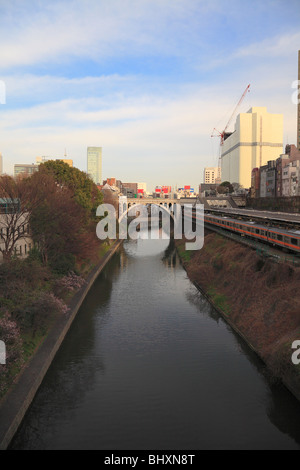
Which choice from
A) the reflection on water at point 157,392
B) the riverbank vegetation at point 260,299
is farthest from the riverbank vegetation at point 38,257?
the riverbank vegetation at point 260,299

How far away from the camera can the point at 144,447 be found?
1089cm

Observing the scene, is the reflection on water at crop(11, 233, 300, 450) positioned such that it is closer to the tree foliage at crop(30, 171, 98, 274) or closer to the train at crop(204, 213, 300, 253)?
the tree foliage at crop(30, 171, 98, 274)

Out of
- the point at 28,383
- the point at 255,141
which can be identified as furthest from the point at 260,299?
the point at 255,141

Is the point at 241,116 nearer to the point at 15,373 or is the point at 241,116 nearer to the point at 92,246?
the point at 92,246

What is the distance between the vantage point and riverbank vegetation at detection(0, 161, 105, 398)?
15781 mm

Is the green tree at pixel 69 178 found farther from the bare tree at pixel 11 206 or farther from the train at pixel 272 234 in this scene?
the train at pixel 272 234

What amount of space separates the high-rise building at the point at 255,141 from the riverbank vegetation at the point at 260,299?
153 meters

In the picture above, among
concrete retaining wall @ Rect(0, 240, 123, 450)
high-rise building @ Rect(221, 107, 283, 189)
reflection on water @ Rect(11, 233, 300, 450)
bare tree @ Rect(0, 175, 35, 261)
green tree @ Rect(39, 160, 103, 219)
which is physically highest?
high-rise building @ Rect(221, 107, 283, 189)

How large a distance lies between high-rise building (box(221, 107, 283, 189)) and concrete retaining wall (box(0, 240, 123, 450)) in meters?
168

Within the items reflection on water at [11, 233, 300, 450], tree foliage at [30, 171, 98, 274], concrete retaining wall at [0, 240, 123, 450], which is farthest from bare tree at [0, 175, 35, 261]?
concrete retaining wall at [0, 240, 123, 450]

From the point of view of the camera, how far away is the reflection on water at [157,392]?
447 inches

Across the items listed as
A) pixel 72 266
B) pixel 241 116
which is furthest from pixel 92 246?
pixel 241 116

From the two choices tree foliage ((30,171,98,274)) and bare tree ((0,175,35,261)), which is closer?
Result: bare tree ((0,175,35,261))

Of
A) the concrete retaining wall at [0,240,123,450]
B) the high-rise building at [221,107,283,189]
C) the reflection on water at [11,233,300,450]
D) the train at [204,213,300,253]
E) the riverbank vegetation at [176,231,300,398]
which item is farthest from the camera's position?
the high-rise building at [221,107,283,189]
